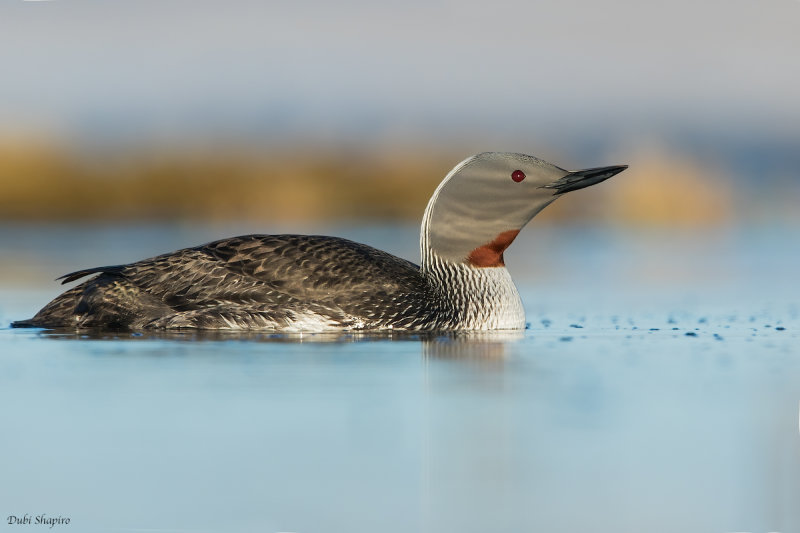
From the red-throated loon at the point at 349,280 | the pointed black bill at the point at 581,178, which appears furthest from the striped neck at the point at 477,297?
the pointed black bill at the point at 581,178

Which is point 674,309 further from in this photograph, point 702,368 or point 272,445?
point 272,445

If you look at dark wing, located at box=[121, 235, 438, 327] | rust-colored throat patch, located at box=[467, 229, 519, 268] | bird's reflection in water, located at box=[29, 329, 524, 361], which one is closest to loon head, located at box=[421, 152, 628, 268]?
rust-colored throat patch, located at box=[467, 229, 519, 268]

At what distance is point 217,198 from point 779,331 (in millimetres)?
12753

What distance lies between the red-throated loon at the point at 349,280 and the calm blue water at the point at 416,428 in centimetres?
26

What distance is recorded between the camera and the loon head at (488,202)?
7.23 m

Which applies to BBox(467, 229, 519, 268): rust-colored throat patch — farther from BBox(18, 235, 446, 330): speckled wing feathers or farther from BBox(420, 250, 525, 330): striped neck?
BBox(18, 235, 446, 330): speckled wing feathers

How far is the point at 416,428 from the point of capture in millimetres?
4676

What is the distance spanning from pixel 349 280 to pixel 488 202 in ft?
2.84

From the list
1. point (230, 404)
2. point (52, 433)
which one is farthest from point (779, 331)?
point (52, 433)

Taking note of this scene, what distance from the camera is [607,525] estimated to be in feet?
12.3
